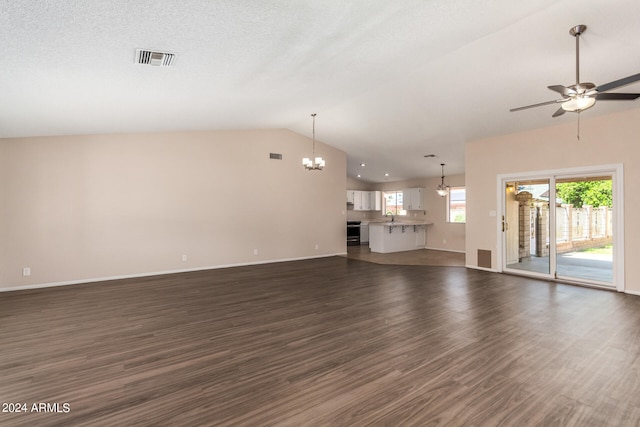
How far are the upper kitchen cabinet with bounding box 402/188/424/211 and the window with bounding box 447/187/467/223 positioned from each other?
3.24 ft

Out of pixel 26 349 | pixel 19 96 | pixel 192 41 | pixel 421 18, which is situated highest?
pixel 421 18

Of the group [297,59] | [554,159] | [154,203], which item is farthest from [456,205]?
[154,203]

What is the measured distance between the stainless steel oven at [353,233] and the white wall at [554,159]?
496 cm

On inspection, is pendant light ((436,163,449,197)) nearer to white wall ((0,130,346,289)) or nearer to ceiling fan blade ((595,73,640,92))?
white wall ((0,130,346,289))

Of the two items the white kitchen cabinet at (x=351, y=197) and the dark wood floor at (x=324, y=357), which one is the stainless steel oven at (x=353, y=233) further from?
the dark wood floor at (x=324, y=357)

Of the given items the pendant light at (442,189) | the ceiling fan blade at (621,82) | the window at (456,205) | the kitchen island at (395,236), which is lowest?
the kitchen island at (395,236)

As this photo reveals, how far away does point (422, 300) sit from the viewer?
4.54 metres

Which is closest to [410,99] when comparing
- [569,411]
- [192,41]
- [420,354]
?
[192,41]

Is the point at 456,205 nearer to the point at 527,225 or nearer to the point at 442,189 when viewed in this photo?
the point at 442,189

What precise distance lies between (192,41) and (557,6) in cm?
350

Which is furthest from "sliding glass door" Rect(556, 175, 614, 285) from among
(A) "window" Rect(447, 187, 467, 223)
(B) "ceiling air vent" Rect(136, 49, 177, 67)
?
(B) "ceiling air vent" Rect(136, 49, 177, 67)

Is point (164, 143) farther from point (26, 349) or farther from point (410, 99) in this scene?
point (410, 99)

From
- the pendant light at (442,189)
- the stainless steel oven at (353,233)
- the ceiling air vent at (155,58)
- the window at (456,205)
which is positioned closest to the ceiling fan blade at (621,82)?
the ceiling air vent at (155,58)

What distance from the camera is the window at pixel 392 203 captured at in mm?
12266
